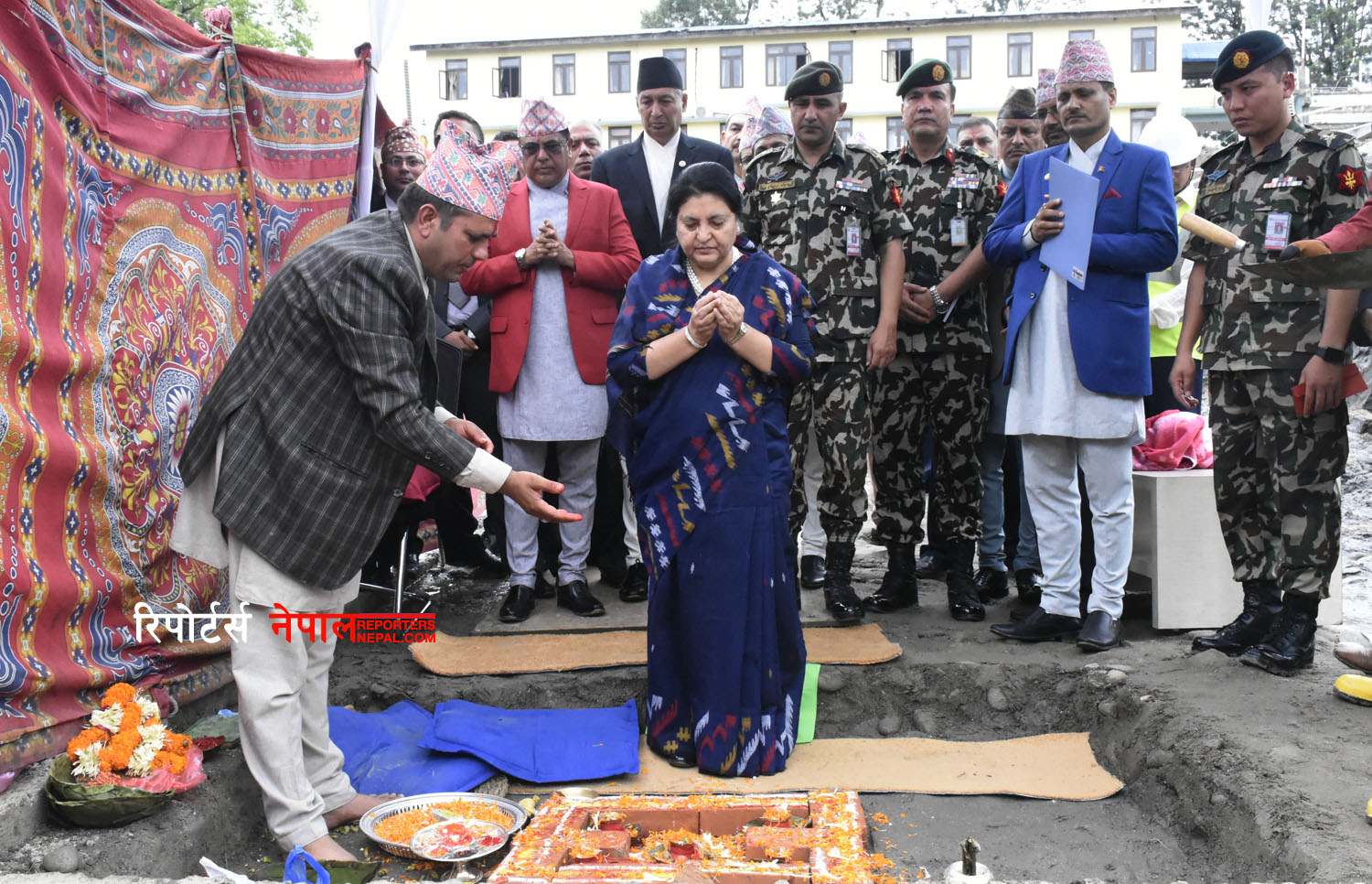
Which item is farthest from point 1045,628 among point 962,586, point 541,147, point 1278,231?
point 541,147

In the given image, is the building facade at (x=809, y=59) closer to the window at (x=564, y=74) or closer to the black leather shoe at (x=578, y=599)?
the window at (x=564, y=74)

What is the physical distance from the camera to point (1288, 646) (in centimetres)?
393

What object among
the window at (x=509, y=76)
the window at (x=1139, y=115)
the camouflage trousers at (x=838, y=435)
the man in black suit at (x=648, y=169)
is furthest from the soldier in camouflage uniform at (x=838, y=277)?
the window at (x=509, y=76)

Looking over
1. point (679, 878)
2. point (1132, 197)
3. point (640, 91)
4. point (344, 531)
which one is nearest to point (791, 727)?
point (679, 878)

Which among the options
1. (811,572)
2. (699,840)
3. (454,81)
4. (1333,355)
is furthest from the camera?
(454,81)

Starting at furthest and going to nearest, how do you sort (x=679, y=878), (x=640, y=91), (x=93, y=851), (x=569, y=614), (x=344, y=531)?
(x=640, y=91) < (x=569, y=614) < (x=344, y=531) < (x=93, y=851) < (x=679, y=878)

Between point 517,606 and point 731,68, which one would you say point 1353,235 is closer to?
point 517,606

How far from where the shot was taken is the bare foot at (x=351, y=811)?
330 cm

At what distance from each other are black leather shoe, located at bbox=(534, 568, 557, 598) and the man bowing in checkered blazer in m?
2.19

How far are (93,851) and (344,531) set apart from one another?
994 millimetres

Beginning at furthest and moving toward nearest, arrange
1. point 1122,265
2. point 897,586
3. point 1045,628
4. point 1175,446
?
point 897,586 < point 1175,446 < point 1045,628 < point 1122,265

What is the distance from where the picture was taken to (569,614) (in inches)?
192

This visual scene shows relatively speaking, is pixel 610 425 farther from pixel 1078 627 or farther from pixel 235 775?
pixel 1078 627

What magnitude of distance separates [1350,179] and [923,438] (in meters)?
1.99
